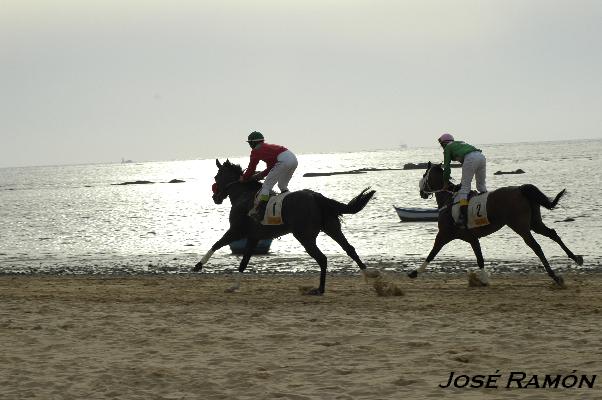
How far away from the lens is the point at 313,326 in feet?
35.3

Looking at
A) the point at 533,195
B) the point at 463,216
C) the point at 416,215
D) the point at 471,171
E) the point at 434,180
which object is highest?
the point at 471,171

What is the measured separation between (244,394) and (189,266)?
1843 cm

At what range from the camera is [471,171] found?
1506cm

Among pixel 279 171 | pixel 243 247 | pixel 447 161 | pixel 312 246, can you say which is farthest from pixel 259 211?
pixel 243 247

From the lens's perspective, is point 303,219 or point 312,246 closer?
point 303,219

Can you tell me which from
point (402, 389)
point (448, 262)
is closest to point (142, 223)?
point (448, 262)

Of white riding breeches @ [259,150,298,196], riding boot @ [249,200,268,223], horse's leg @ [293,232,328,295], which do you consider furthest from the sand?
white riding breeches @ [259,150,298,196]

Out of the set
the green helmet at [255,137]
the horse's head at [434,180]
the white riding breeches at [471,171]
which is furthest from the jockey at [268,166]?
the white riding breeches at [471,171]

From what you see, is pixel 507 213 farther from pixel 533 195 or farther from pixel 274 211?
pixel 274 211

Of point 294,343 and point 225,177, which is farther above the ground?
point 225,177

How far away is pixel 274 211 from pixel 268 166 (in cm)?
90

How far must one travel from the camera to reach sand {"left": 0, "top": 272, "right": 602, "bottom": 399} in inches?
303

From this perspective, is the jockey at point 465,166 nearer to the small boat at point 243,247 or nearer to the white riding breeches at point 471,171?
the white riding breeches at point 471,171

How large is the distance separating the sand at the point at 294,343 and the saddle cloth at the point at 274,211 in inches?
52.3
